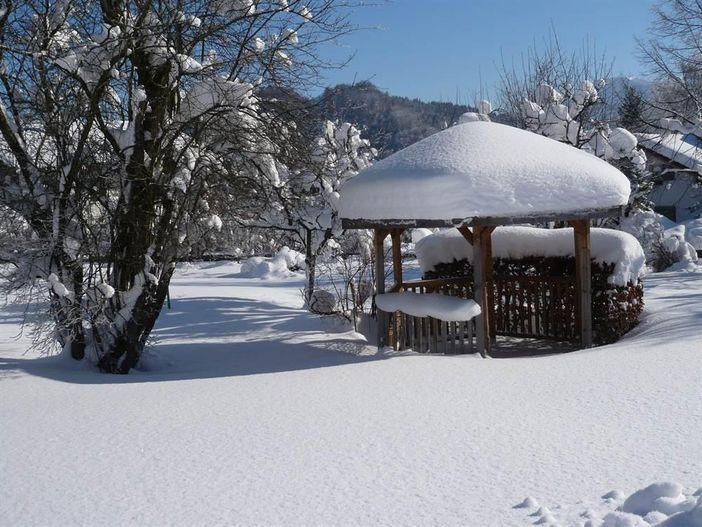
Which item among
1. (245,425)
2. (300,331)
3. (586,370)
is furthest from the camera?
(300,331)

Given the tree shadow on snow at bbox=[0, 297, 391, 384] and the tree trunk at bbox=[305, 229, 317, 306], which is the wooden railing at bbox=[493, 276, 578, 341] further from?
the tree trunk at bbox=[305, 229, 317, 306]

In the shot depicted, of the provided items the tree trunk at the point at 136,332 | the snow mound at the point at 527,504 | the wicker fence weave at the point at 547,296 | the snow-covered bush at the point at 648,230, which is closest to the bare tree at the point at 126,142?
the tree trunk at the point at 136,332

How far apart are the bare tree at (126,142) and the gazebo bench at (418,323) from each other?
237 cm

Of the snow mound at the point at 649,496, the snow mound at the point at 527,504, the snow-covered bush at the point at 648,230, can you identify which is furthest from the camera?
the snow-covered bush at the point at 648,230

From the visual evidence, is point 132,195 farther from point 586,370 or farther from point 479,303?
point 586,370

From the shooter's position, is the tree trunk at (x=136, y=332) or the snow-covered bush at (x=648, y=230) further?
the snow-covered bush at (x=648, y=230)

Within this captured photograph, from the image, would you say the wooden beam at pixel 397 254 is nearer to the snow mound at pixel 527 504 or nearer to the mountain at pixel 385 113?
the mountain at pixel 385 113

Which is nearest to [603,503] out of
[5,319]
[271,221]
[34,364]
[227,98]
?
[227,98]

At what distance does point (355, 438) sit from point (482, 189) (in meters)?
4.12

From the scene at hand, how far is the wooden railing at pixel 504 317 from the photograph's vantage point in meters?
9.93

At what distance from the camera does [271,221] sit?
48.1 ft

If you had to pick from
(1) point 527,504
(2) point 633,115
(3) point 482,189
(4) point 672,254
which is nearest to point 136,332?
(3) point 482,189

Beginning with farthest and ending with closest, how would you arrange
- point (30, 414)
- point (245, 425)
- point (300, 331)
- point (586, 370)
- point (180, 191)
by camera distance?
point (300, 331), point (180, 191), point (586, 370), point (30, 414), point (245, 425)

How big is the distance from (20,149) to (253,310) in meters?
7.62
